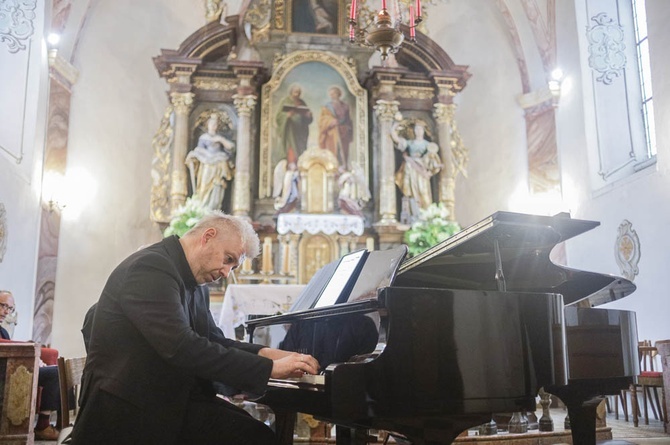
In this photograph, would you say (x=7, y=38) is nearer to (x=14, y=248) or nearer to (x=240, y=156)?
(x=14, y=248)

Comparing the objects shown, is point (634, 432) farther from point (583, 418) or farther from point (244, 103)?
point (244, 103)

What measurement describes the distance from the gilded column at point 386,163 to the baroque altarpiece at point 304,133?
0.7 inches

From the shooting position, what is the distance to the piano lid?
309 cm

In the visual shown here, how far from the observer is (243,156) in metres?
10.2

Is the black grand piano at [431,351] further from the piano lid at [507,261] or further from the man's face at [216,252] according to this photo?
the man's face at [216,252]

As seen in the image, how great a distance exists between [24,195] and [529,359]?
23.9ft

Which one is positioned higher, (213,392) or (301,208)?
(301,208)

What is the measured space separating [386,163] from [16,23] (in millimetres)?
5451

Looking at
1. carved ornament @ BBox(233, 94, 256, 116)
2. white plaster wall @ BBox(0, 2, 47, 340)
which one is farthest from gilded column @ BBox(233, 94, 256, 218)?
white plaster wall @ BBox(0, 2, 47, 340)

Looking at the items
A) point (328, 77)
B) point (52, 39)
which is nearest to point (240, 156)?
point (328, 77)

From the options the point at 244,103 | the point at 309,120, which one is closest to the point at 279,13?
the point at 244,103

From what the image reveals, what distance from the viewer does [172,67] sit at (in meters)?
10.5

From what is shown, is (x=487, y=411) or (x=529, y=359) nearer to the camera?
(x=487, y=411)

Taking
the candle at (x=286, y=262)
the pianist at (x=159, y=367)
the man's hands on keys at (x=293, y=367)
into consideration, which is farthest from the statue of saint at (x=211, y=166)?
the man's hands on keys at (x=293, y=367)
